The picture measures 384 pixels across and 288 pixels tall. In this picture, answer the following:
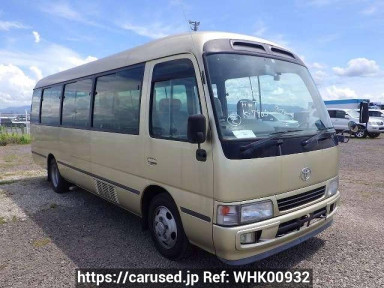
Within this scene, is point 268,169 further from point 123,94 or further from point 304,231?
point 123,94

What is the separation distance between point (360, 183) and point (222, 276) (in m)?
5.65

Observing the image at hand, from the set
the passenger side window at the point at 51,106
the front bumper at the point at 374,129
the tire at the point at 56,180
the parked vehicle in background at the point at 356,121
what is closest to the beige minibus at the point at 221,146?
the passenger side window at the point at 51,106

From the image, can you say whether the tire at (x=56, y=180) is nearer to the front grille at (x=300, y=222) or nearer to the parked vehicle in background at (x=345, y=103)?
the front grille at (x=300, y=222)

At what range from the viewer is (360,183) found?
7.89m

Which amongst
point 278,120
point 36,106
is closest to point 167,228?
point 278,120

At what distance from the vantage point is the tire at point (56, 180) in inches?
287

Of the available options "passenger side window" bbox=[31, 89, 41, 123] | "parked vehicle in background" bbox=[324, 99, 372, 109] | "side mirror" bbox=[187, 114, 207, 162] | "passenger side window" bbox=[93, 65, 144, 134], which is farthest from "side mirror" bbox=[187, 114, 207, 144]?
"parked vehicle in background" bbox=[324, 99, 372, 109]

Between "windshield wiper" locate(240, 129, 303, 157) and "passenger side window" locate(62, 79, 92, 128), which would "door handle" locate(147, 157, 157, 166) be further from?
"passenger side window" locate(62, 79, 92, 128)

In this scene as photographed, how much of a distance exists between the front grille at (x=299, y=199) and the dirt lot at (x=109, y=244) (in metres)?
0.80

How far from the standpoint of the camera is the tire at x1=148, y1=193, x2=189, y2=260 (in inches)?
150

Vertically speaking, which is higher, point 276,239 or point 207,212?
point 207,212

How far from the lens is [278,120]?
11.8 ft

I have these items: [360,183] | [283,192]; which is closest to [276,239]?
[283,192]

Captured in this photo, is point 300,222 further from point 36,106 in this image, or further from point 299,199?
point 36,106
